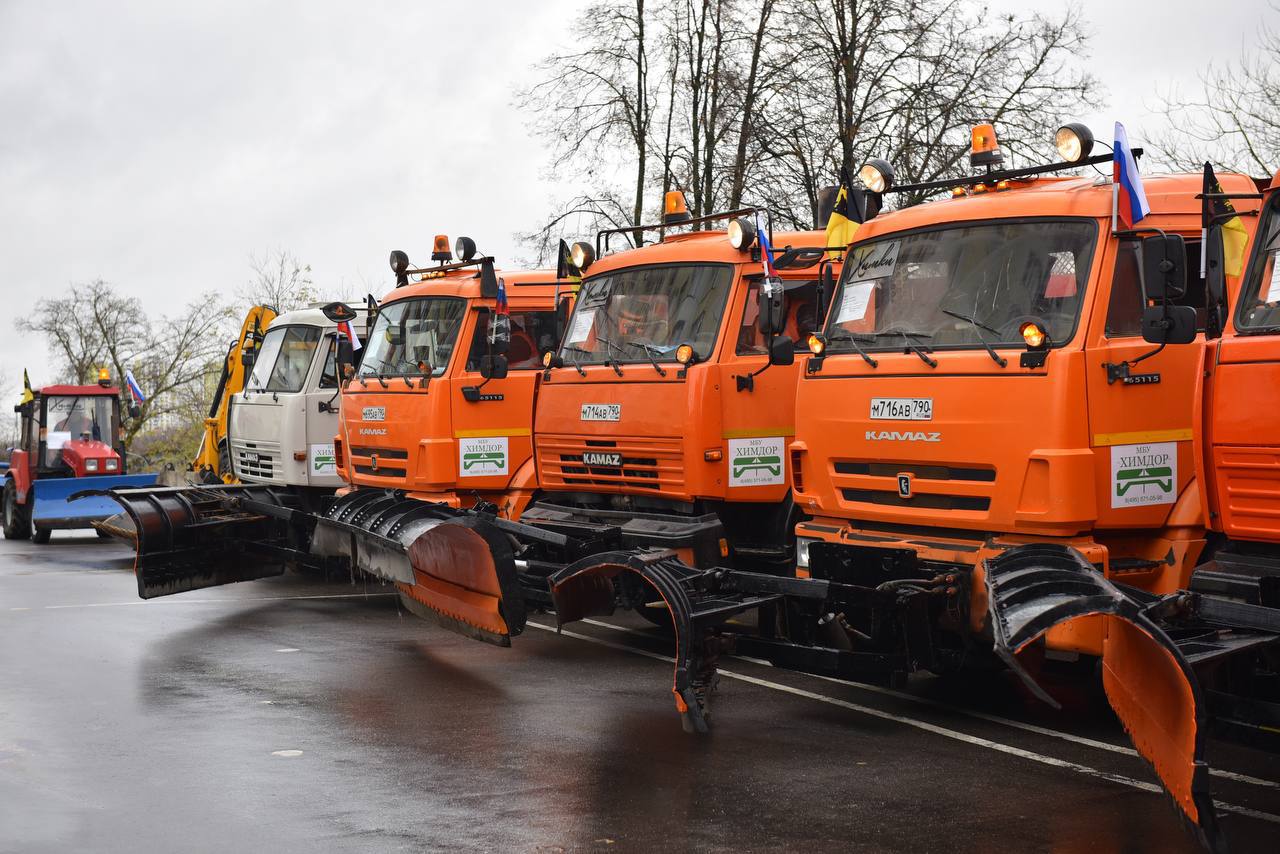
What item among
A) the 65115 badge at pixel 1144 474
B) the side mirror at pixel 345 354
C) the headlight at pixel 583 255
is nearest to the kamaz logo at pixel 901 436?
the 65115 badge at pixel 1144 474

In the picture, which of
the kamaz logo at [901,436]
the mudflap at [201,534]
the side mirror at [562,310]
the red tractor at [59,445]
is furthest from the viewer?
the red tractor at [59,445]

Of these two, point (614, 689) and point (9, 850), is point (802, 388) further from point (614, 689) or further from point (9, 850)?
point (9, 850)

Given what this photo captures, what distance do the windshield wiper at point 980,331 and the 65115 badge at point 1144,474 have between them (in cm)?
75

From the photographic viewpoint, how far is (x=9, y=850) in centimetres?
564

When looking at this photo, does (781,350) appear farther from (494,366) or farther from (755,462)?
(494,366)

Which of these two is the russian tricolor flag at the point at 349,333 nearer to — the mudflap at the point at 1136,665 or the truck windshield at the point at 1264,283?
the mudflap at the point at 1136,665

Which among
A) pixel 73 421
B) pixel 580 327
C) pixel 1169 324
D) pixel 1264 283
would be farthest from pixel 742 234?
pixel 73 421

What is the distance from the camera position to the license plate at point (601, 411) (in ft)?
33.8

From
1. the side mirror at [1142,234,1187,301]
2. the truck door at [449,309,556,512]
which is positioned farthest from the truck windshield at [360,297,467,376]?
the side mirror at [1142,234,1187,301]

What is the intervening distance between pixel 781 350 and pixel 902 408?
5.78 ft

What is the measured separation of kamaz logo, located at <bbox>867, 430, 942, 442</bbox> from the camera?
768 centimetres

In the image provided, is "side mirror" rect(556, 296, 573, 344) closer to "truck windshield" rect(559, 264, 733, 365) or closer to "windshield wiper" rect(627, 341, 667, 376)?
"truck windshield" rect(559, 264, 733, 365)

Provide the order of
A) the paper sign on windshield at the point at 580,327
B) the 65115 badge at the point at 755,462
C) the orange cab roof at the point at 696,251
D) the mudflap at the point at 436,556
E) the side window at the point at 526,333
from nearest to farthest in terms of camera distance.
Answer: the mudflap at the point at 436,556, the 65115 badge at the point at 755,462, the orange cab roof at the point at 696,251, the paper sign on windshield at the point at 580,327, the side window at the point at 526,333

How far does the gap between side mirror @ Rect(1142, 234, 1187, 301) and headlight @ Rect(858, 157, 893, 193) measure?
216cm
